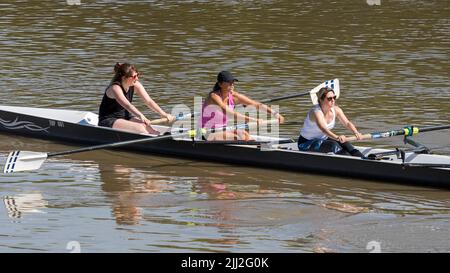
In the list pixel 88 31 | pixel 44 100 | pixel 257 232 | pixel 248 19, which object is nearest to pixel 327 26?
pixel 248 19

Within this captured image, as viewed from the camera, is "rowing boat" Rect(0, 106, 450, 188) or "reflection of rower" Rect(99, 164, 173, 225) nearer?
"reflection of rower" Rect(99, 164, 173, 225)

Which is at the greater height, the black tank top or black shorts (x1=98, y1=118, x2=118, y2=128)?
the black tank top

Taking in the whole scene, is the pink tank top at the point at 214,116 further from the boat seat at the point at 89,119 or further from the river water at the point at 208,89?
the boat seat at the point at 89,119

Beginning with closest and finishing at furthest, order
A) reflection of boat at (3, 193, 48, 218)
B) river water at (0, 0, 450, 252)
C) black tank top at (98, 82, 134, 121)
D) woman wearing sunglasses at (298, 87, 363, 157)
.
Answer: river water at (0, 0, 450, 252), reflection of boat at (3, 193, 48, 218), woman wearing sunglasses at (298, 87, 363, 157), black tank top at (98, 82, 134, 121)

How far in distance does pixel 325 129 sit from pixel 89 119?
4.94 m

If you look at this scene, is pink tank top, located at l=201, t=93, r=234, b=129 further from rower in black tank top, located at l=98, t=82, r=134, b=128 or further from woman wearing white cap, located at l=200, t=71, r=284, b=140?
rower in black tank top, located at l=98, t=82, r=134, b=128

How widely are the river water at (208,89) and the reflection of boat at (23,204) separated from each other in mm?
26

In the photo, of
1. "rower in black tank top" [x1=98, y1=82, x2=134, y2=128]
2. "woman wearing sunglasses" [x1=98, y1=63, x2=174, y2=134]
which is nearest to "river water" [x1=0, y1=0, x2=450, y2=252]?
"woman wearing sunglasses" [x1=98, y1=63, x2=174, y2=134]

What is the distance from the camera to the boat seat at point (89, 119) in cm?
2025

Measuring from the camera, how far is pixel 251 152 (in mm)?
17969

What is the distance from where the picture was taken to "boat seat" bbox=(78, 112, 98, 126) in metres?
20.2
